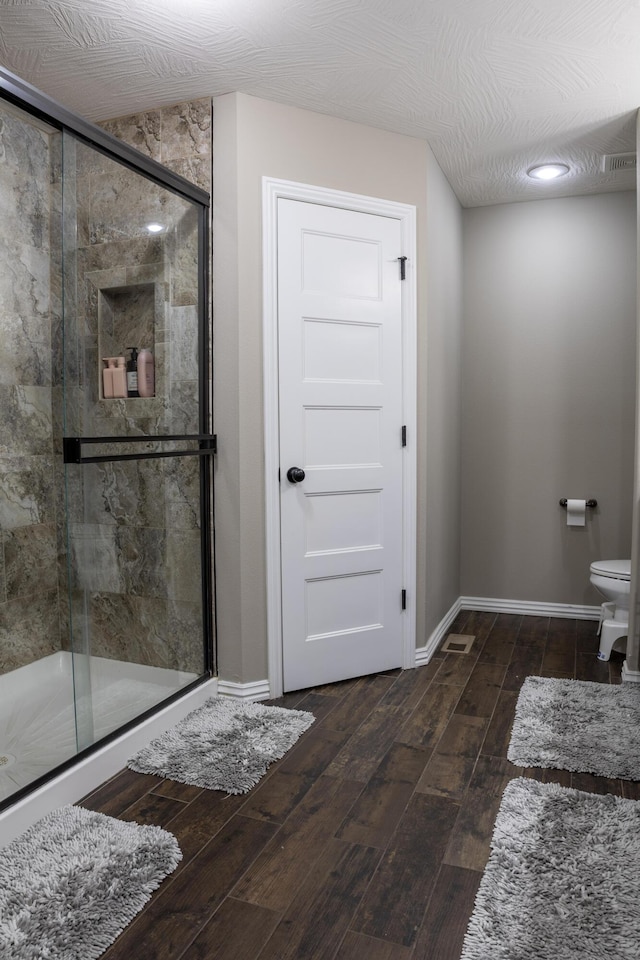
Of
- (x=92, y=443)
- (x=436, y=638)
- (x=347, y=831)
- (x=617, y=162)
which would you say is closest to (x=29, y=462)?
(x=92, y=443)

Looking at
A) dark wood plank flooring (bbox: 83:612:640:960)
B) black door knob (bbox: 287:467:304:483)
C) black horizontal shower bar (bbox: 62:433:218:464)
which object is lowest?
dark wood plank flooring (bbox: 83:612:640:960)

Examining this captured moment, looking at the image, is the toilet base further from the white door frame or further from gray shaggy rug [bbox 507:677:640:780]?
the white door frame

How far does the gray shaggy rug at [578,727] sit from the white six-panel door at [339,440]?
0.71 metres

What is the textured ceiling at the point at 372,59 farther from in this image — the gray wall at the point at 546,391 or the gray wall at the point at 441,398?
the gray wall at the point at 546,391

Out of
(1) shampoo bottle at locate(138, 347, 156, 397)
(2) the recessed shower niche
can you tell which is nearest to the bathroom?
(2) the recessed shower niche

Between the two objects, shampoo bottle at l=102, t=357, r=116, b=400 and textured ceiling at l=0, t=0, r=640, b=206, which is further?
shampoo bottle at l=102, t=357, r=116, b=400

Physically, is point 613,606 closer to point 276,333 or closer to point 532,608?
point 532,608

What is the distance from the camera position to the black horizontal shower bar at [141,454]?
2.13 metres

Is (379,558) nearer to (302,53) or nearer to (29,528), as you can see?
(29,528)

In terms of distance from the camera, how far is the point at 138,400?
2.46m

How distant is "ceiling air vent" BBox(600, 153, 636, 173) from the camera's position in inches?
129

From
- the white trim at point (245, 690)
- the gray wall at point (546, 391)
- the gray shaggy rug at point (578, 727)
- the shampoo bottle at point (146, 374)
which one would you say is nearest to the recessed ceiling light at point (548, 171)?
the gray wall at point (546, 391)

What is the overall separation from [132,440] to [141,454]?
71 millimetres

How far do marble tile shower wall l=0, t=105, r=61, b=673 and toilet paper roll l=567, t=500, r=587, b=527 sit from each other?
2821 mm
